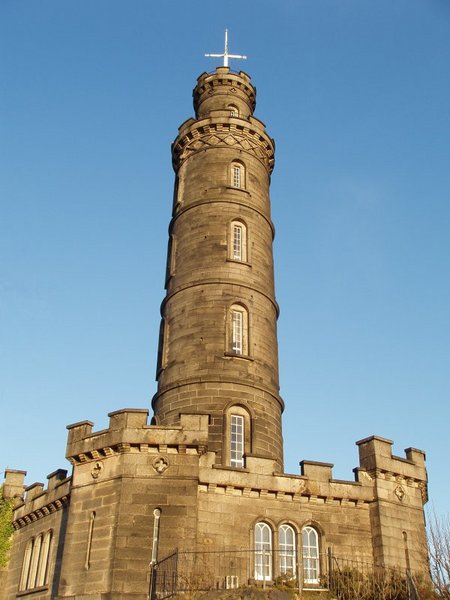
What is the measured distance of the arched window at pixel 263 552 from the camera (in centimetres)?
1888

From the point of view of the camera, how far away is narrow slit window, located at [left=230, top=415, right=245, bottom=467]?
21828mm

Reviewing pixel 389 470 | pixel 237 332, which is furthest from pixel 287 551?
pixel 237 332

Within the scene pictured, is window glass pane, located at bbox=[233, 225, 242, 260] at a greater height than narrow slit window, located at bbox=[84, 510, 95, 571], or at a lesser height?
greater

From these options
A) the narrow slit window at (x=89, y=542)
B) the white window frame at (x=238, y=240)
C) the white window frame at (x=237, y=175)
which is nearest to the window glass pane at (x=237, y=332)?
the white window frame at (x=238, y=240)

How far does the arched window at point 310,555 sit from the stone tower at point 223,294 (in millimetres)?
2473

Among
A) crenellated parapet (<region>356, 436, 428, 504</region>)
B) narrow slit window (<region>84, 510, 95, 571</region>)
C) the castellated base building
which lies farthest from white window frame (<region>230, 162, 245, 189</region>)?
narrow slit window (<region>84, 510, 95, 571</region>)

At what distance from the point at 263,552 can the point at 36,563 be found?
7.85m

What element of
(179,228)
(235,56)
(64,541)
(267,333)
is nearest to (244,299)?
(267,333)

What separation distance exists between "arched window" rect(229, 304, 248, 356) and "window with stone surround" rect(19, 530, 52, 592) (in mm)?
8547

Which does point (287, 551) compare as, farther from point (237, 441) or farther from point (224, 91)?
point (224, 91)

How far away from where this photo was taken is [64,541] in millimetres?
19453

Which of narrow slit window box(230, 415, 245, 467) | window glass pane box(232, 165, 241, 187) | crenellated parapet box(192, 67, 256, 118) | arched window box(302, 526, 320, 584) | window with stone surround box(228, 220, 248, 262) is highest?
crenellated parapet box(192, 67, 256, 118)

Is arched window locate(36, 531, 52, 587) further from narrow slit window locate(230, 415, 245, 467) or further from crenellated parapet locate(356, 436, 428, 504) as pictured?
crenellated parapet locate(356, 436, 428, 504)

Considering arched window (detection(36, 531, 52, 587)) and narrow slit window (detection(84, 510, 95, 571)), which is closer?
narrow slit window (detection(84, 510, 95, 571))
